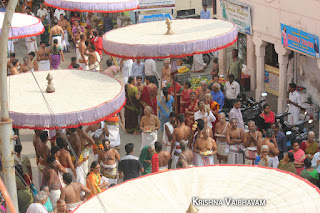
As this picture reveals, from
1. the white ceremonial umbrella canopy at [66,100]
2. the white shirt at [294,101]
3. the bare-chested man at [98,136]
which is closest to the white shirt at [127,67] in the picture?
the white ceremonial umbrella canopy at [66,100]

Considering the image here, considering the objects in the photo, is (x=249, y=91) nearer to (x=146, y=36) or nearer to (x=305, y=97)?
(x=305, y=97)

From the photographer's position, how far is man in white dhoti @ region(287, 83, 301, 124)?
548 inches

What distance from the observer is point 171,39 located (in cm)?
1328

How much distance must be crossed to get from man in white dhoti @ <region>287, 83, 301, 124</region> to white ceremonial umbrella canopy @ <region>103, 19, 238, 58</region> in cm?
160

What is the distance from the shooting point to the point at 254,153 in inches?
460

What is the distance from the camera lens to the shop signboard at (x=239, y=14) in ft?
51.4

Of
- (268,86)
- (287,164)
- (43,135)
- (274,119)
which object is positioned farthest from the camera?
(268,86)

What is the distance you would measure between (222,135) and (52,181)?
330 centimetres

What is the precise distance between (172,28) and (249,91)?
3.47 metres

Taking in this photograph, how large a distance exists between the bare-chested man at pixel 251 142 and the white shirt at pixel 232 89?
3223mm

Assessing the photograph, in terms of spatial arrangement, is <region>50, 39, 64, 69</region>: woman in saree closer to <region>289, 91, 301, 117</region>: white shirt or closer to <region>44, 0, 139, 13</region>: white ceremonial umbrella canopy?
<region>44, 0, 139, 13</region>: white ceremonial umbrella canopy

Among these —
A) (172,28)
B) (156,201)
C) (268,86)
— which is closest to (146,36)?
(172,28)

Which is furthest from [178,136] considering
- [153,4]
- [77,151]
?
[153,4]

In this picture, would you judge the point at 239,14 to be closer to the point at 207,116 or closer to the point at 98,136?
the point at 207,116
